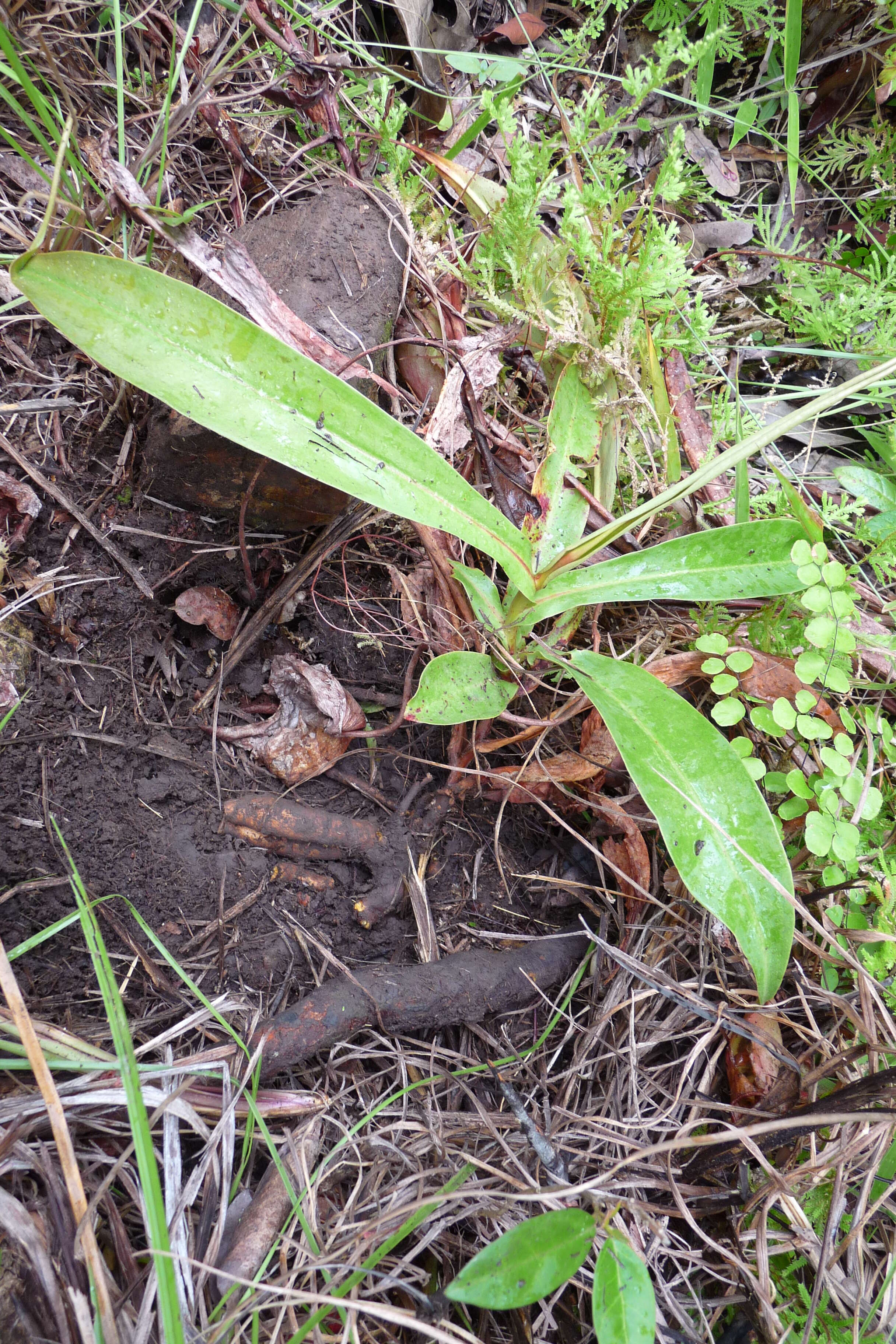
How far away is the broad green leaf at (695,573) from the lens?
1.15 metres

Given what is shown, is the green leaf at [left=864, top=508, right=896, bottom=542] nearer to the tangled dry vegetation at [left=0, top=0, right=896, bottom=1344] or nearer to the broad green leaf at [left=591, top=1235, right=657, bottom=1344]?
the tangled dry vegetation at [left=0, top=0, right=896, bottom=1344]

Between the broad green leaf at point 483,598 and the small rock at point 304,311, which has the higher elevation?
the small rock at point 304,311

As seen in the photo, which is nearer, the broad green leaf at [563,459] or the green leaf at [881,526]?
the broad green leaf at [563,459]

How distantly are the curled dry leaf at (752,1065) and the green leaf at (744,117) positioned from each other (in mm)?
2009

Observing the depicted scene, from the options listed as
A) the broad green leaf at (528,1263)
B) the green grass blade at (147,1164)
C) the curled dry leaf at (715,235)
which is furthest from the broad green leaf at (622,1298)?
the curled dry leaf at (715,235)

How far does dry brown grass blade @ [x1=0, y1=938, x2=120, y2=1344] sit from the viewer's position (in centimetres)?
81

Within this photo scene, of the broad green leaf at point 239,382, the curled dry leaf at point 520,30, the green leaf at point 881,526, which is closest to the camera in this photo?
the broad green leaf at point 239,382

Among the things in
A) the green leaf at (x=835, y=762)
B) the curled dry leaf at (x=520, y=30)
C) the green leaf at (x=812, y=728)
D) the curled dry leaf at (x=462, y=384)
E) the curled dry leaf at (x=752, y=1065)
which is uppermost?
the curled dry leaf at (x=520, y=30)

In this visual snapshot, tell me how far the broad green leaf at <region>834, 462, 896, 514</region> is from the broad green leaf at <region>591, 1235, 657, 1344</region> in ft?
4.54

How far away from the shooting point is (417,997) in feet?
3.79

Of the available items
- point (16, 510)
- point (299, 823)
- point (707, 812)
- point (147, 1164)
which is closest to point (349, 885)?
point (299, 823)

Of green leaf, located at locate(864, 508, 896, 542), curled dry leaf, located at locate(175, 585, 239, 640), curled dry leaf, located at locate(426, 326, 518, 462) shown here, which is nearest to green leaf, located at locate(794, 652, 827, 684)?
green leaf, located at locate(864, 508, 896, 542)

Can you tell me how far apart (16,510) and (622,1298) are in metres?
1.40

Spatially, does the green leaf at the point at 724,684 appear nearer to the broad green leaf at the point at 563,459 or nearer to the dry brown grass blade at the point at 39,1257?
the broad green leaf at the point at 563,459
